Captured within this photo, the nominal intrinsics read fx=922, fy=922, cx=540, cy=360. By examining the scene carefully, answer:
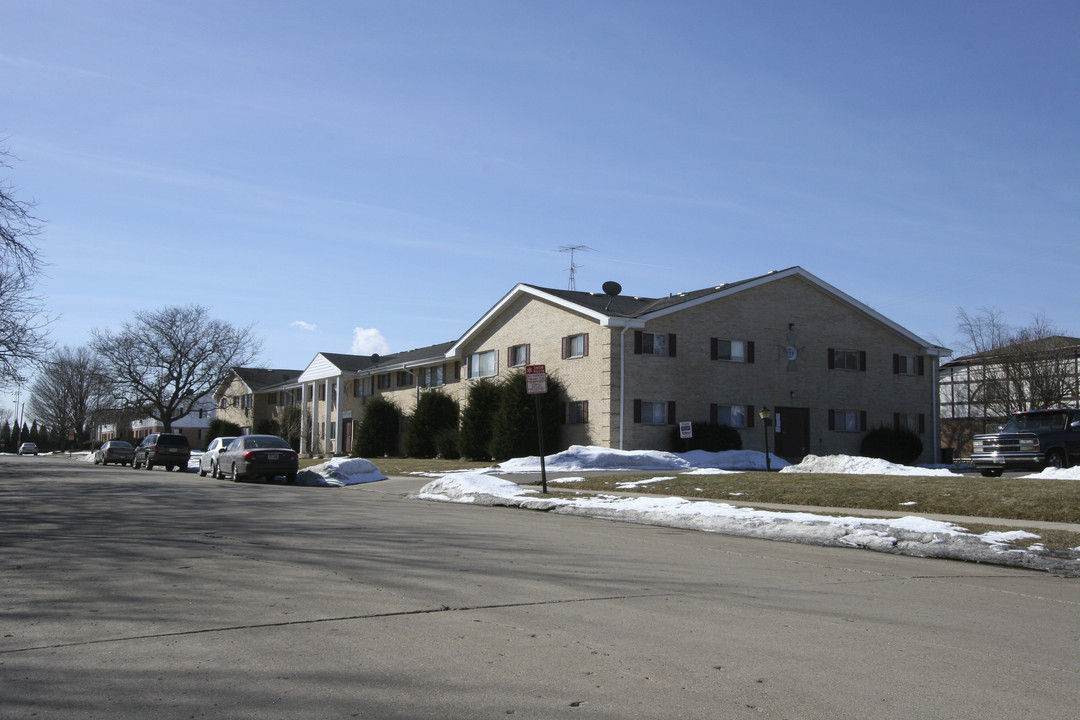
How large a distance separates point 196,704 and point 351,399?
59856 mm

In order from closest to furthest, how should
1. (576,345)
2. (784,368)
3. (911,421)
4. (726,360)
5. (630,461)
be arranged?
(630,461), (576,345), (726,360), (784,368), (911,421)

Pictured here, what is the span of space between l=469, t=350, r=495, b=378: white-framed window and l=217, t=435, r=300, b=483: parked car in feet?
52.5

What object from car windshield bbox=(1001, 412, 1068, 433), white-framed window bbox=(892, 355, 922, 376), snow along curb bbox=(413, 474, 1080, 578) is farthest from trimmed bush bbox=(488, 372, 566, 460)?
car windshield bbox=(1001, 412, 1068, 433)

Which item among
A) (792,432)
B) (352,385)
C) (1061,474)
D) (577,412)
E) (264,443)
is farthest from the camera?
(352,385)

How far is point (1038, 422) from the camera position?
2583cm

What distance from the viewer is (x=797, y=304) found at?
42.3 m

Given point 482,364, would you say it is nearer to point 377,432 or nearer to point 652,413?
point 377,432

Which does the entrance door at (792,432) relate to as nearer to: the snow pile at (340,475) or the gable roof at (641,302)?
the gable roof at (641,302)

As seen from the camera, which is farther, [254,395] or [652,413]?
[254,395]

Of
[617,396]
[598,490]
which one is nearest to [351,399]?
[617,396]

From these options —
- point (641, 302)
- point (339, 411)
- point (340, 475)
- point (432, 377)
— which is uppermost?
point (641, 302)

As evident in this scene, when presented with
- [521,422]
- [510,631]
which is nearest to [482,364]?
[521,422]

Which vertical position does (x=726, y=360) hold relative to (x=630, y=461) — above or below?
above

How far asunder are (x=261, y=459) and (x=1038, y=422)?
2299 cm
